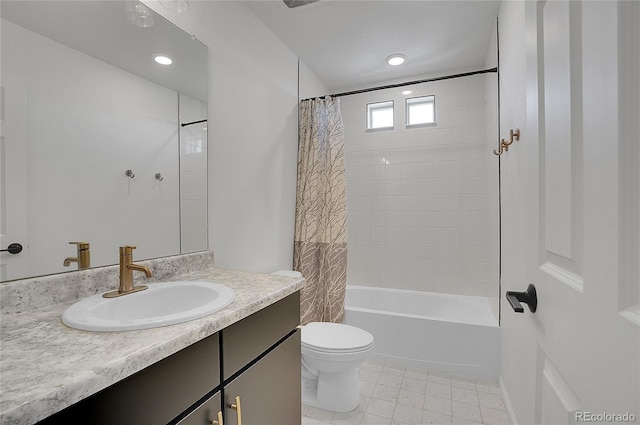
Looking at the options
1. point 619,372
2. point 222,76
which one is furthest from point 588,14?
point 222,76

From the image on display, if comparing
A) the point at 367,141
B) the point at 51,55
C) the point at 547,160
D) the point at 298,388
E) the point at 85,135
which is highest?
the point at 367,141

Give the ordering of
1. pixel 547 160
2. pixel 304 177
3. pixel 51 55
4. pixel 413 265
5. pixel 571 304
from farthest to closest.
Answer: pixel 413 265
pixel 304 177
pixel 51 55
pixel 547 160
pixel 571 304

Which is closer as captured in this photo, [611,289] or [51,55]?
[611,289]

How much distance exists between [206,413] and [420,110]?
9.94 ft

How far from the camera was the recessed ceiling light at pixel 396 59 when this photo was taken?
2.56 meters

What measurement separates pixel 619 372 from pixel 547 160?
444 mm

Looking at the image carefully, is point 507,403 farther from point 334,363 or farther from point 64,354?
point 64,354

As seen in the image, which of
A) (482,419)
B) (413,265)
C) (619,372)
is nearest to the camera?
(619,372)

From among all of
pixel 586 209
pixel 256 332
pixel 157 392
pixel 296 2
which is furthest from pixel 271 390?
pixel 296 2

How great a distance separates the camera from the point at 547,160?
67 centimetres

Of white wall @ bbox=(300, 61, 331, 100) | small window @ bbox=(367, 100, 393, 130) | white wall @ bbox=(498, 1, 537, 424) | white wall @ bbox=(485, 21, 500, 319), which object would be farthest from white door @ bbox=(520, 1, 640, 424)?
small window @ bbox=(367, 100, 393, 130)

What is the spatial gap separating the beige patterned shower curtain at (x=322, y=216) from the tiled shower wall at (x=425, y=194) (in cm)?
79

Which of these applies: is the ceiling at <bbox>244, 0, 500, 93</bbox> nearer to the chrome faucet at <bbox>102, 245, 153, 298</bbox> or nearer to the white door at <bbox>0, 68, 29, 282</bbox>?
the white door at <bbox>0, 68, 29, 282</bbox>

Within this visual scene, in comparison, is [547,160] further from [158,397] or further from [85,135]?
[85,135]
